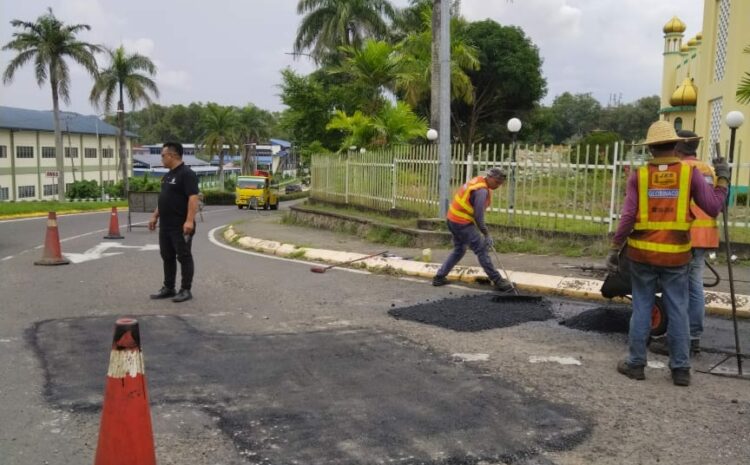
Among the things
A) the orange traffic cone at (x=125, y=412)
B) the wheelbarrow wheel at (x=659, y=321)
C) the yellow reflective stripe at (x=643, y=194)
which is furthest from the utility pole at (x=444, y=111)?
the orange traffic cone at (x=125, y=412)

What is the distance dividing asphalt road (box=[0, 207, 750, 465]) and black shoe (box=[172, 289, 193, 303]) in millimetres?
102

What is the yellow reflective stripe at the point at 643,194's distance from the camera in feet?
15.9

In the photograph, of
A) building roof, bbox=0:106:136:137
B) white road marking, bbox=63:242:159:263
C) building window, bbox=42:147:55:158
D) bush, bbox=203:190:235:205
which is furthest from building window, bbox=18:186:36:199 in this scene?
white road marking, bbox=63:242:159:263

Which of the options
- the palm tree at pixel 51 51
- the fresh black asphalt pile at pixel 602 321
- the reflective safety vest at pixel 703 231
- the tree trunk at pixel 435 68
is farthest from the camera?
the palm tree at pixel 51 51

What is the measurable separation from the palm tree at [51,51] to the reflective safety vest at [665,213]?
40.5 m

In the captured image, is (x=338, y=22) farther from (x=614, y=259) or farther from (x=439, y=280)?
(x=614, y=259)

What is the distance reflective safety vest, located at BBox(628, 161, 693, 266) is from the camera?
15.6 ft

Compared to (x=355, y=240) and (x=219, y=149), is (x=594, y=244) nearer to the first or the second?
(x=355, y=240)

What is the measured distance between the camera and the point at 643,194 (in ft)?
16.0

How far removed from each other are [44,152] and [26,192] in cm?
444

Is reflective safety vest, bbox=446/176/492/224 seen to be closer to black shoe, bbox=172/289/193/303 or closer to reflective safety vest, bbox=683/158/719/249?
reflective safety vest, bbox=683/158/719/249

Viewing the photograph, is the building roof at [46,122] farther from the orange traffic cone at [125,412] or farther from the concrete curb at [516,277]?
the orange traffic cone at [125,412]

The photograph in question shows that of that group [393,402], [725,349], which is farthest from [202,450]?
[725,349]

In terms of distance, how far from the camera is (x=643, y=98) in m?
77.1
